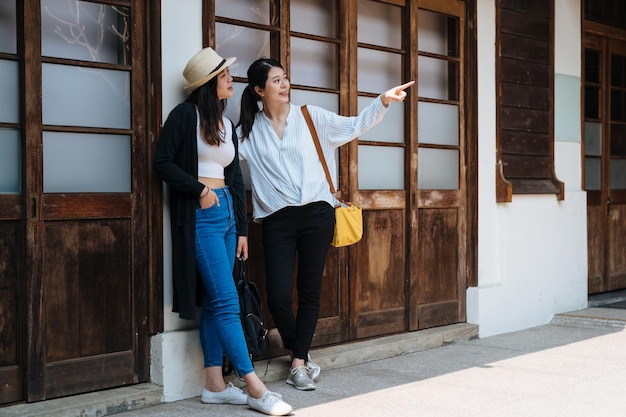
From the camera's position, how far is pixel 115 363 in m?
4.54

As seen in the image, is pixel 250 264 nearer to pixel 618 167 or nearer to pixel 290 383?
pixel 290 383

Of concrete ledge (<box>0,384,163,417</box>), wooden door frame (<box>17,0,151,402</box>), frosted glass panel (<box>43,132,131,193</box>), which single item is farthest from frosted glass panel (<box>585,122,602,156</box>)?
wooden door frame (<box>17,0,151,402</box>)

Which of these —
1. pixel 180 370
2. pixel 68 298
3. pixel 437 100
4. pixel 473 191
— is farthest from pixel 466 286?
pixel 68 298

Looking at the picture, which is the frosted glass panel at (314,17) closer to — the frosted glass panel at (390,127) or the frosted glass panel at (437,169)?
the frosted glass panel at (390,127)

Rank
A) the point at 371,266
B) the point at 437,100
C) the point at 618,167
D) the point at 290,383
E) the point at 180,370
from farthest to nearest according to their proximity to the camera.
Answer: the point at 618,167, the point at 437,100, the point at 371,266, the point at 290,383, the point at 180,370

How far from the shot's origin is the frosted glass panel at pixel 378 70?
615 cm

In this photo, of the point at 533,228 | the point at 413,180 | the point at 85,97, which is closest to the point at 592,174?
the point at 533,228

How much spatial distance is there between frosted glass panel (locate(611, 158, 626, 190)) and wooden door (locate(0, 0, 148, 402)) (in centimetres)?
597

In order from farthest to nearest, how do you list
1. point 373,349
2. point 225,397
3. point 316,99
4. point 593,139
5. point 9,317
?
point 593,139 → point 373,349 → point 316,99 → point 225,397 → point 9,317

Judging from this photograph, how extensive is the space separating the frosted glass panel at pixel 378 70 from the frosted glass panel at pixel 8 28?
2.61 metres

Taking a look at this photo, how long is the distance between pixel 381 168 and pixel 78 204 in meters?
2.52

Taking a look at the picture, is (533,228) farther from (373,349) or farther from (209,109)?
(209,109)

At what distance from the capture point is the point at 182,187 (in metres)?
4.44

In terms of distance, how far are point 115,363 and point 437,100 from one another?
10.9 ft
